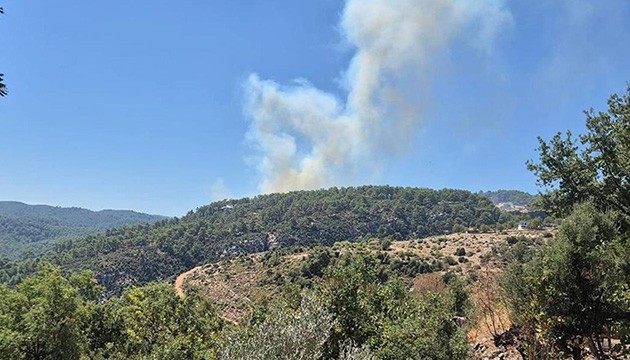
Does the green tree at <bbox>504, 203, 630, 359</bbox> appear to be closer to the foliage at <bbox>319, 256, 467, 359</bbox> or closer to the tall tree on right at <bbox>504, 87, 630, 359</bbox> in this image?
the tall tree on right at <bbox>504, 87, 630, 359</bbox>

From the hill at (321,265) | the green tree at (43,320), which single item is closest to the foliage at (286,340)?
the green tree at (43,320)

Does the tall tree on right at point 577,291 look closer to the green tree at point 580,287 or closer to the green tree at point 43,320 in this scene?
the green tree at point 580,287

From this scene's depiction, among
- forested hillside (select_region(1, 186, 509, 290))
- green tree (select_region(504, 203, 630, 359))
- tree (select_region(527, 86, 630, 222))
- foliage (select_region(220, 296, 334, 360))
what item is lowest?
foliage (select_region(220, 296, 334, 360))

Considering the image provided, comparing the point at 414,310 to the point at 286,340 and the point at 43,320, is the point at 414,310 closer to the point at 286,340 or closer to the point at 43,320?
the point at 286,340

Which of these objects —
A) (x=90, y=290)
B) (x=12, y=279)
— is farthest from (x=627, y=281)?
(x=12, y=279)

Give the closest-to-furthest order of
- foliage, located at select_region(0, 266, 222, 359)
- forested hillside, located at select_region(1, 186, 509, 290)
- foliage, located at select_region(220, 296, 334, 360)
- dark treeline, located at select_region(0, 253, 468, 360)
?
foliage, located at select_region(220, 296, 334, 360), dark treeline, located at select_region(0, 253, 468, 360), foliage, located at select_region(0, 266, 222, 359), forested hillside, located at select_region(1, 186, 509, 290)

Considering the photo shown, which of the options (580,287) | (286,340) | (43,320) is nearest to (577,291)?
(580,287)

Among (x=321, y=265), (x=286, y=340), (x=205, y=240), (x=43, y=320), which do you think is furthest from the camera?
(x=205, y=240)

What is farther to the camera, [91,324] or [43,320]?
[91,324]

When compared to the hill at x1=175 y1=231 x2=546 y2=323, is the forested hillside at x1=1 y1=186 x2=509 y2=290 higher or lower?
higher

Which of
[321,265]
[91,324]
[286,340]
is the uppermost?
[321,265]

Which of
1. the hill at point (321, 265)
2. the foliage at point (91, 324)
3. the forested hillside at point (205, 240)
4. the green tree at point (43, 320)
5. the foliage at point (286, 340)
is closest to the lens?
the foliage at point (286, 340)

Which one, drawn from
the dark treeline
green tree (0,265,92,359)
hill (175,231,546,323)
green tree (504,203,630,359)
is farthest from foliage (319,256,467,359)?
hill (175,231,546,323)

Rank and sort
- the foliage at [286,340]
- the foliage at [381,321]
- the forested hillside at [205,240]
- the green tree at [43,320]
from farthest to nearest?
1. the forested hillside at [205,240]
2. the green tree at [43,320]
3. the foliage at [381,321]
4. the foliage at [286,340]
